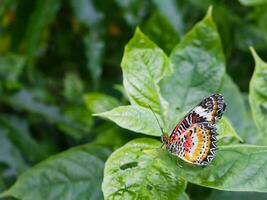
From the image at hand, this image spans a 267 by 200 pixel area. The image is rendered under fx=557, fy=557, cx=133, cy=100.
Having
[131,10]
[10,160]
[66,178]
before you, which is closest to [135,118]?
[66,178]

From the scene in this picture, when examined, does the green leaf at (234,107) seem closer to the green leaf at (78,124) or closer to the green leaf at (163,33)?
the green leaf at (163,33)

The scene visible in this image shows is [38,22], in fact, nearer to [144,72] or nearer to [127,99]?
[127,99]

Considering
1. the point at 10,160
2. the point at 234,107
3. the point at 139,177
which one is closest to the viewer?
the point at 139,177

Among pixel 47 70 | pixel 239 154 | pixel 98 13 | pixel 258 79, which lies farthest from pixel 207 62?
pixel 47 70

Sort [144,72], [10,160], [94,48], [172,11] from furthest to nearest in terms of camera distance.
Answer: [94,48] < [172,11] < [10,160] < [144,72]

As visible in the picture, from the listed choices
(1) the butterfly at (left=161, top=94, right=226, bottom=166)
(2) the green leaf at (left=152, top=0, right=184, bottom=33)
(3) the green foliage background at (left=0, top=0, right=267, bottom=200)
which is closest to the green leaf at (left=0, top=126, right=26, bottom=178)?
(3) the green foliage background at (left=0, top=0, right=267, bottom=200)

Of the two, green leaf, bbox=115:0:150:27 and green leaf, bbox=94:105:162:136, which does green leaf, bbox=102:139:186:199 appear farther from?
green leaf, bbox=115:0:150:27
